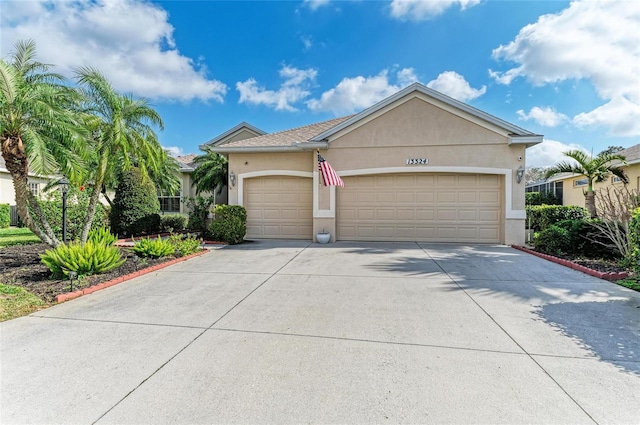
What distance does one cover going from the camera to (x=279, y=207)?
1230cm

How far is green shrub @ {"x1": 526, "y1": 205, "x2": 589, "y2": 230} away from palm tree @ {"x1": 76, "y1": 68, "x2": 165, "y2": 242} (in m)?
14.1

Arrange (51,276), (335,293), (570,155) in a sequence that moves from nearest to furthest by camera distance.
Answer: (335,293) < (51,276) < (570,155)

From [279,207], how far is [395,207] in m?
4.69

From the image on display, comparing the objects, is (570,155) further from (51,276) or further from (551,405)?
(51,276)

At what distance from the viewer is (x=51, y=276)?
6359 millimetres

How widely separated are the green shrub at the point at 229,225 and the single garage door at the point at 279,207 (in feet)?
3.64

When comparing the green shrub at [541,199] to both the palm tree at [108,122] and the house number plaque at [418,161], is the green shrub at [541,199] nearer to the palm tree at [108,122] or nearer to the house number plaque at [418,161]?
the house number plaque at [418,161]

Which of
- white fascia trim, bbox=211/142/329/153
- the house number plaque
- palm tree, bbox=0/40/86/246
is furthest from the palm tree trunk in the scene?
the house number plaque

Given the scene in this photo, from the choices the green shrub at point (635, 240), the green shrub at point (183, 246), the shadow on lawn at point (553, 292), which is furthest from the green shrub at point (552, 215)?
the green shrub at point (183, 246)

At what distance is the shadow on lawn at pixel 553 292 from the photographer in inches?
138

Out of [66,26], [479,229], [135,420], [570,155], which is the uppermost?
[66,26]

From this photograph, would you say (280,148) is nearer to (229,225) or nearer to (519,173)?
(229,225)

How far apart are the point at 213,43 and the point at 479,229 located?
532 inches

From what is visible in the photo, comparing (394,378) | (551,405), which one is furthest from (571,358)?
(394,378)
